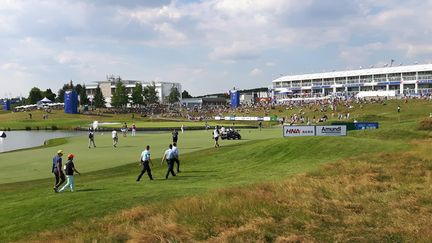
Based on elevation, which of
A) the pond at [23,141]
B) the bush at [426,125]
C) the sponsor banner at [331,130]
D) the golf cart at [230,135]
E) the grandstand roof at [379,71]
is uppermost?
the grandstand roof at [379,71]

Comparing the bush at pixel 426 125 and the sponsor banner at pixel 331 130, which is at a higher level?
the bush at pixel 426 125

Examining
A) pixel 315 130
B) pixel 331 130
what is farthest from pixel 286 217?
pixel 331 130

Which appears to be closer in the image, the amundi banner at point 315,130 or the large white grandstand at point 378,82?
the amundi banner at point 315,130

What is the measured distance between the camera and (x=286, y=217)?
12.7 meters

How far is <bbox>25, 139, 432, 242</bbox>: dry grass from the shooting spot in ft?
37.1

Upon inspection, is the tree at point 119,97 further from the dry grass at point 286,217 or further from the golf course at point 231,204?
the dry grass at point 286,217

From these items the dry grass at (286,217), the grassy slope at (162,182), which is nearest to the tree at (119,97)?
the grassy slope at (162,182)

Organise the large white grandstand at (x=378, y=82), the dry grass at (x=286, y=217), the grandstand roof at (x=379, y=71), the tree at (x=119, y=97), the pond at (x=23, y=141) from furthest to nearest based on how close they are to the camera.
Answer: the tree at (x=119, y=97) → the grandstand roof at (x=379, y=71) → the large white grandstand at (x=378, y=82) → the pond at (x=23, y=141) → the dry grass at (x=286, y=217)

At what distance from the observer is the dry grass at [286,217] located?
37.1ft

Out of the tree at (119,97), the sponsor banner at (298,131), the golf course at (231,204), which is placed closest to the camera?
the golf course at (231,204)

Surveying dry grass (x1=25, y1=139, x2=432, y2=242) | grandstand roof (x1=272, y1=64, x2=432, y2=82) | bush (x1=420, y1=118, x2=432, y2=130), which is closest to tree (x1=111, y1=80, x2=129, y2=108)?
grandstand roof (x1=272, y1=64, x2=432, y2=82)

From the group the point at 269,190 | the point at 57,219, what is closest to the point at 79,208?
the point at 57,219

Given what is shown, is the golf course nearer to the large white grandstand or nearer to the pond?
the pond

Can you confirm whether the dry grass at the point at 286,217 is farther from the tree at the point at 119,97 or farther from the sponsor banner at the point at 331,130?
the tree at the point at 119,97
